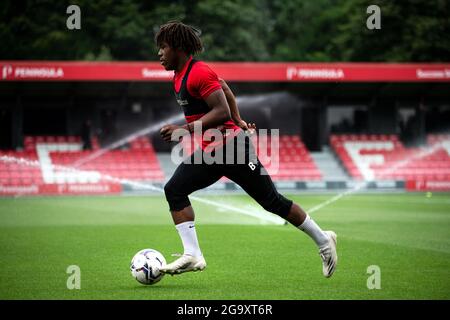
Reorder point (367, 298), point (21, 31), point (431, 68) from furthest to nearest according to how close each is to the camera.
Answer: point (21, 31) → point (431, 68) → point (367, 298)

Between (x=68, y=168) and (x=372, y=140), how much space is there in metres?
14.0

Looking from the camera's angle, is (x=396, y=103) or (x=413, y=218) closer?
(x=413, y=218)

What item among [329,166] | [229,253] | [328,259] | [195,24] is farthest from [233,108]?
[195,24]

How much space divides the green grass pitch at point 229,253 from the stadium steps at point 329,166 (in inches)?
489

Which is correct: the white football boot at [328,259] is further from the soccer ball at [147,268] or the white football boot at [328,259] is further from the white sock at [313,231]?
the soccer ball at [147,268]

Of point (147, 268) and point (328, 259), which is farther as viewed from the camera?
point (328, 259)

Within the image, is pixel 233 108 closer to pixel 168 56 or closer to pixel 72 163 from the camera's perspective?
pixel 168 56

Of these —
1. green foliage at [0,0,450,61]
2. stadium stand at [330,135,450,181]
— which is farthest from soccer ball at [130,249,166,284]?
green foliage at [0,0,450,61]

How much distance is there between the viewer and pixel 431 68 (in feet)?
118

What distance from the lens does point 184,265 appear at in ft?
30.6

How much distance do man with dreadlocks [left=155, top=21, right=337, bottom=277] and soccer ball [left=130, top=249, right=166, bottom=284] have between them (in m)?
0.10

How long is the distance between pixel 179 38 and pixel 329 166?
92.6 ft
